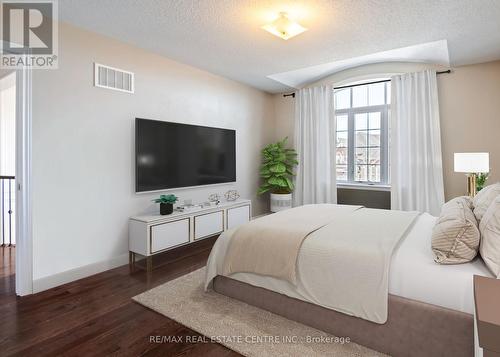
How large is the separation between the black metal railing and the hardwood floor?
1.31 metres

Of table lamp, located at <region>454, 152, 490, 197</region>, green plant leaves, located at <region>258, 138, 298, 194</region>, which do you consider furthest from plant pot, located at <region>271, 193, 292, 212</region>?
table lamp, located at <region>454, 152, 490, 197</region>

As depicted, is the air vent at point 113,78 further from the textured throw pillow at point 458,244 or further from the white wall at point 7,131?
the textured throw pillow at point 458,244

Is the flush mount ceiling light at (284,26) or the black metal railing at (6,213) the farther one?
the black metal railing at (6,213)

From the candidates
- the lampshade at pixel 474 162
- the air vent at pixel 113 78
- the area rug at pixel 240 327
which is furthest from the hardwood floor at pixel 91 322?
the lampshade at pixel 474 162

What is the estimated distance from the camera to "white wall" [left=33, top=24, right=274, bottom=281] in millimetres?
2623

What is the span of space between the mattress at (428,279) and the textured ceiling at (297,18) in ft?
6.88

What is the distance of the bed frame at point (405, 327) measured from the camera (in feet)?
4.93

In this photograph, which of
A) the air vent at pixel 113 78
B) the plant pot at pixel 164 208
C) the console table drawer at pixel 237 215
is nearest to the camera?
the air vent at pixel 113 78

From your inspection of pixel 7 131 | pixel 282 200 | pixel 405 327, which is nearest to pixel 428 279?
pixel 405 327

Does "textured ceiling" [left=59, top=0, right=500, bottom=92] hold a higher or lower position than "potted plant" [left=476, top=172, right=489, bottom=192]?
higher

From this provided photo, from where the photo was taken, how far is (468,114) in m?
3.93

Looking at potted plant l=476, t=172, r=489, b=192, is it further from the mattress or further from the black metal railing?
the black metal railing

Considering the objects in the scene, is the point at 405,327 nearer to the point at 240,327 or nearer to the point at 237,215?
the point at 240,327

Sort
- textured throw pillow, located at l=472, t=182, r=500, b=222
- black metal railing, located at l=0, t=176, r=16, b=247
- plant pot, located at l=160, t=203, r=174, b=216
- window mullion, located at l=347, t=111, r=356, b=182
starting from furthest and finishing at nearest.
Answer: window mullion, located at l=347, t=111, r=356, b=182 < black metal railing, located at l=0, t=176, r=16, b=247 < plant pot, located at l=160, t=203, r=174, b=216 < textured throw pillow, located at l=472, t=182, r=500, b=222
